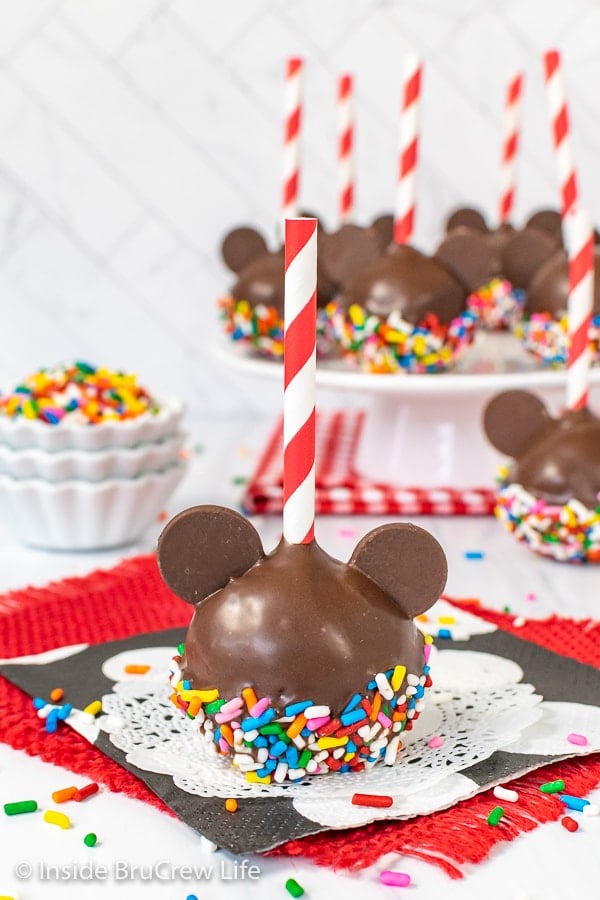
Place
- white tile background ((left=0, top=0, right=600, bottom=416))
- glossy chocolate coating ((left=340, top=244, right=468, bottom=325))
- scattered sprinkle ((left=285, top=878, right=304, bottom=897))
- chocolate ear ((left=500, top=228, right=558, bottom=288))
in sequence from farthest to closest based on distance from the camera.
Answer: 1. white tile background ((left=0, top=0, right=600, bottom=416))
2. chocolate ear ((left=500, top=228, right=558, bottom=288))
3. glossy chocolate coating ((left=340, top=244, right=468, bottom=325))
4. scattered sprinkle ((left=285, top=878, right=304, bottom=897))

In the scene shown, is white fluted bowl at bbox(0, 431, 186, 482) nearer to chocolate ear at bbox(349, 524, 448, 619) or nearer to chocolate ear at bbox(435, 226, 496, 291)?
chocolate ear at bbox(435, 226, 496, 291)

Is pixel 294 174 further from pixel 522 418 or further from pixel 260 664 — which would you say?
pixel 260 664

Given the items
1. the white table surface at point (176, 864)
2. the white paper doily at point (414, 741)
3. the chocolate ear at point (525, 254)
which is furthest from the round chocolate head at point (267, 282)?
the white table surface at point (176, 864)

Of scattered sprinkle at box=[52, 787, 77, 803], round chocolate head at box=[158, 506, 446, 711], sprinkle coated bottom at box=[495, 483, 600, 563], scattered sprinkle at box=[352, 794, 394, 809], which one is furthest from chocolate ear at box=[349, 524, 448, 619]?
sprinkle coated bottom at box=[495, 483, 600, 563]

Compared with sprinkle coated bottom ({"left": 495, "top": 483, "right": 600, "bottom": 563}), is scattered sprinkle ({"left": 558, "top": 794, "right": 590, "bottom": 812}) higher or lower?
lower

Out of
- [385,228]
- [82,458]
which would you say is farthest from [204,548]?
[385,228]

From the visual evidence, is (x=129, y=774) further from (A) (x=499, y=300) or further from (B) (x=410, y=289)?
(A) (x=499, y=300)
